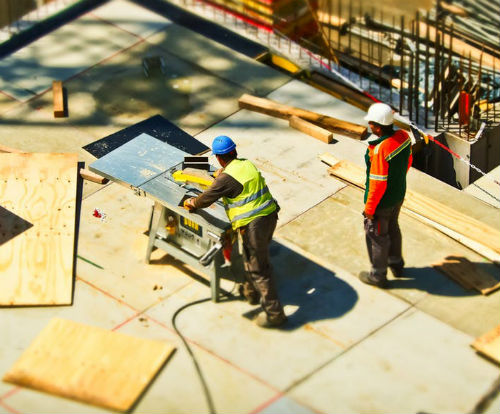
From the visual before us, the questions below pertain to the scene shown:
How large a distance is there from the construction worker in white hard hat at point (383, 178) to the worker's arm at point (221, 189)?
1.37 metres

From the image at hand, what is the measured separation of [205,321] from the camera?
373 inches

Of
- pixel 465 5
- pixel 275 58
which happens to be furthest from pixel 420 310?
pixel 465 5

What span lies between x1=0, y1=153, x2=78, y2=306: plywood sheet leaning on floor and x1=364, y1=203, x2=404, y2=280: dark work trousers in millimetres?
3223

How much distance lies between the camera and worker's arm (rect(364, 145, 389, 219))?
913 cm

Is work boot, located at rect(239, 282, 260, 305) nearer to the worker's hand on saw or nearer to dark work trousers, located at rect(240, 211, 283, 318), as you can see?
dark work trousers, located at rect(240, 211, 283, 318)

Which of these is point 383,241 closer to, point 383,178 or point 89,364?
point 383,178

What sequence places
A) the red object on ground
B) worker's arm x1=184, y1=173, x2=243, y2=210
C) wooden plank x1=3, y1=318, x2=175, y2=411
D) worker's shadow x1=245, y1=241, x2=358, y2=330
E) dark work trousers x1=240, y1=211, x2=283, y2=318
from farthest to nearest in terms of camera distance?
the red object on ground, worker's shadow x1=245, y1=241, x2=358, y2=330, dark work trousers x1=240, y1=211, x2=283, y2=318, worker's arm x1=184, y1=173, x2=243, y2=210, wooden plank x1=3, y1=318, x2=175, y2=411

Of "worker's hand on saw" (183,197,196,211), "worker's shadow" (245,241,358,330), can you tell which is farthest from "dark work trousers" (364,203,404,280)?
"worker's hand on saw" (183,197,196,211)

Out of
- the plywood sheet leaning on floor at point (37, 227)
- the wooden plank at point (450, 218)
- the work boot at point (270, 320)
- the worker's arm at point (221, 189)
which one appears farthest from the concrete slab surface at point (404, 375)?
the plywood sheet leaning on floor at point (37, 227)

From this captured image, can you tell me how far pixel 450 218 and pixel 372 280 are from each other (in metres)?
1.55

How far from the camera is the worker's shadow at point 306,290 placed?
9562 millimetres

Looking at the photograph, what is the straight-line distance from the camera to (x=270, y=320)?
9258 millimetres

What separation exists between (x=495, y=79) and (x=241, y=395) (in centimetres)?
840

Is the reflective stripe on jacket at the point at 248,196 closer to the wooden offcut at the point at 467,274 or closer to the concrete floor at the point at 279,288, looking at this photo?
the concrete floor at the point at 279,288
